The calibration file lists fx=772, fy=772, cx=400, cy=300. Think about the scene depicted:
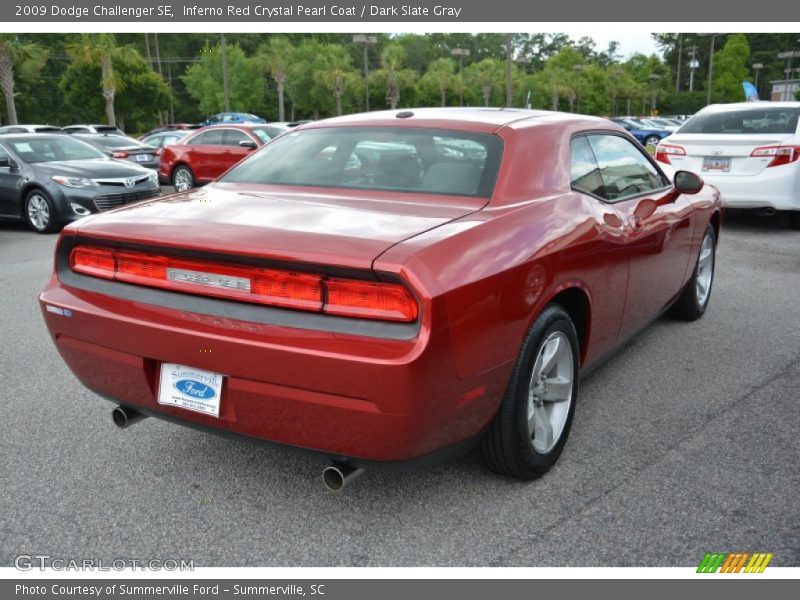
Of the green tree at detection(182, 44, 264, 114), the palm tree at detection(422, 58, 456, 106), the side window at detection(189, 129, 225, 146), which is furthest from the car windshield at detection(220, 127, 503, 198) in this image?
the palm tree at detection(422, 58, 456, 106)

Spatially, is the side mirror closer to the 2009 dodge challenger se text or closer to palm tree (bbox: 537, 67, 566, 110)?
the 2009 dodge challenger se text

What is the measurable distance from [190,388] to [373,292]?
798 millimetres

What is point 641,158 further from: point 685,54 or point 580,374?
point 685,54

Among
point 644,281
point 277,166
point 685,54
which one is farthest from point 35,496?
point 685,54

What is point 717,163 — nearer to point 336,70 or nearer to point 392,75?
point 336,70

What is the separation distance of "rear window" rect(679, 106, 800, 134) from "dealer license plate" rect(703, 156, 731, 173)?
0.51m

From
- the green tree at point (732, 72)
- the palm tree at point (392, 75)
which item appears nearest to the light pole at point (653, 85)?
the green tree at point (732, 72)

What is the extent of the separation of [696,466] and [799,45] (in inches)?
4265

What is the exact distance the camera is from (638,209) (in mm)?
3977

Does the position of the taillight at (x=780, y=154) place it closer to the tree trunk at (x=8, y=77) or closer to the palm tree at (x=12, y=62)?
the palm tree at (x=12, y=62)

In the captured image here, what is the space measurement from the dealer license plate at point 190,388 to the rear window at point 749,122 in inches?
344

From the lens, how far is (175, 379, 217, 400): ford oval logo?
2.67 metres

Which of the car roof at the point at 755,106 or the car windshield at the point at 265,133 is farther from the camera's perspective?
the car windshield at the point at 265,133

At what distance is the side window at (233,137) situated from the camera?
15258mm
